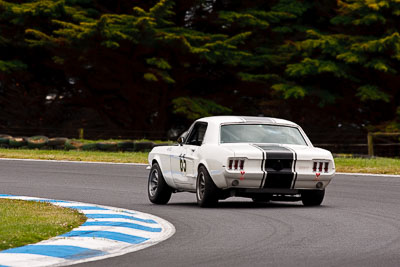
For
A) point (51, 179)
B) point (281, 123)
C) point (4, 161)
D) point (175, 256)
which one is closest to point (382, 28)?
point (4, 161)

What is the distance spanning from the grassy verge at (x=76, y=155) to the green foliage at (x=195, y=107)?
7.19 m

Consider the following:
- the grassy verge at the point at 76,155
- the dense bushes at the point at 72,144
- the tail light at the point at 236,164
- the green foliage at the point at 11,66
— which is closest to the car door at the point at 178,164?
the tail light at the point at 236,164

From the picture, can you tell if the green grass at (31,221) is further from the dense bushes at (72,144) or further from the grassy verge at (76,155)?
the dense bushes at (72,144)

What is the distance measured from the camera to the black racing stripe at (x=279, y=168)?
46.5 feet

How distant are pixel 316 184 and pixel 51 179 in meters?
8.65

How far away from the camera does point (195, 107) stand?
38625 millimetres

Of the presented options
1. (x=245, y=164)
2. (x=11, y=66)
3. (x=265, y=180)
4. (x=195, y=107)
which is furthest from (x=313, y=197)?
(x=11, y=66)

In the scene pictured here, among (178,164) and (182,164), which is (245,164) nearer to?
(182,164)

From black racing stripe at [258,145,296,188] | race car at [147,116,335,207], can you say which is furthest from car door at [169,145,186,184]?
A: black racing stripe at [258,145,296,188]

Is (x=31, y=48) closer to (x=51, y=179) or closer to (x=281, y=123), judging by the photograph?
(x=51, y=179)

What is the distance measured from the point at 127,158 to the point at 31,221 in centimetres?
1764

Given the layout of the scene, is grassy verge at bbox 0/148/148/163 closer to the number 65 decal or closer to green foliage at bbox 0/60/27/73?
green foliage at bbox 0/60/27/73

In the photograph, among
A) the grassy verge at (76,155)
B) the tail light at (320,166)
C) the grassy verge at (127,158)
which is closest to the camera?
the tail light at (320,166)

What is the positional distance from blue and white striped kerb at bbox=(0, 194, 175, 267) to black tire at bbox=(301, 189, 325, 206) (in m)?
3.25
